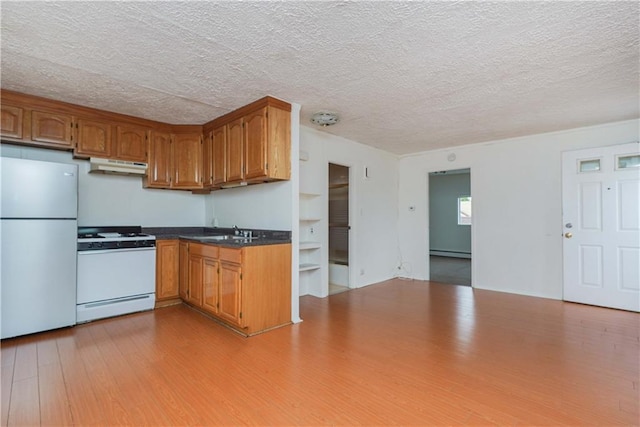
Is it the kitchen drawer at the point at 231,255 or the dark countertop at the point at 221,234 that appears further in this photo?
the dark countertop at the point at 221,234

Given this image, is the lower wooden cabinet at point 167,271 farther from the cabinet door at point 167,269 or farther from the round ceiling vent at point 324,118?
the round ceiling vent at point 324,118

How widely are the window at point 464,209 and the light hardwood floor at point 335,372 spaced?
527 centimetres

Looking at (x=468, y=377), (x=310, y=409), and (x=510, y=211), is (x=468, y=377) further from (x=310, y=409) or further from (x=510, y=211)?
(x=510, y=211)

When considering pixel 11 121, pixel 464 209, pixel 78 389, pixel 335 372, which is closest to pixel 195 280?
pixel 78 389

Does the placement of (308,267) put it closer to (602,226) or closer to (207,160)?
(207,160)

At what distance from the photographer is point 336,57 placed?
2.47 meters

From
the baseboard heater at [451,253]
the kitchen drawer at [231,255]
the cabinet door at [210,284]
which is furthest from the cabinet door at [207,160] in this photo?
the baseboard heater at [451,253]

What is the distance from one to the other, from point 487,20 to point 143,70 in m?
2.71

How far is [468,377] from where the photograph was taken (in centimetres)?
228

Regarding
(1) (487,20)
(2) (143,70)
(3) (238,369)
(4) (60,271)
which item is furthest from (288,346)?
(1) (487,20)

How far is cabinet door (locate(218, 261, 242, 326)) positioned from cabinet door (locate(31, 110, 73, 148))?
2248 millimetres

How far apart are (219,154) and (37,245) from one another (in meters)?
2.07

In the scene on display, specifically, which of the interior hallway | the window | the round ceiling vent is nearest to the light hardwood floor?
the interior hallway

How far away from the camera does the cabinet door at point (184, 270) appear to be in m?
3.99
